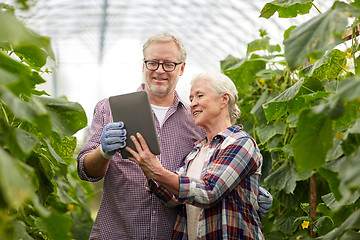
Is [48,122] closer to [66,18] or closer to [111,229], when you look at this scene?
[111,229]

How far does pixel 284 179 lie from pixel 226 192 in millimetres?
1096

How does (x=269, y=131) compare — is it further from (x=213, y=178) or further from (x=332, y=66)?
(x=213, y=178)

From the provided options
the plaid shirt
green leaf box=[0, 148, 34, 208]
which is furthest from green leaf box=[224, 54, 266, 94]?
green leaf box=[0, 148, 34, 208]

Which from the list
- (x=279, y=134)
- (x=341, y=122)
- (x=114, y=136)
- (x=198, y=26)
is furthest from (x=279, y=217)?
(x=198, y=26)

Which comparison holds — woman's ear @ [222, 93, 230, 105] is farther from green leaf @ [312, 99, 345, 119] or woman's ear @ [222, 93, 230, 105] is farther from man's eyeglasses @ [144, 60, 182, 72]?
green leaf @ [312, 99, 345, 119]

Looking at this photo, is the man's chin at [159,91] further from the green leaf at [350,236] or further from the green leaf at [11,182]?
the green leaf at [11,182]

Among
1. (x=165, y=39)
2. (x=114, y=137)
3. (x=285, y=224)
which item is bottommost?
(x=285, y=224)

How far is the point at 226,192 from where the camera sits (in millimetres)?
2025

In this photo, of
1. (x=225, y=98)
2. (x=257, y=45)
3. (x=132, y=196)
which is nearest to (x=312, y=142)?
(x=225, y=98)

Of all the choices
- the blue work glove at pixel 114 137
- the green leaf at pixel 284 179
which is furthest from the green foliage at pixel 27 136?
the green leaf at pixel 284 179

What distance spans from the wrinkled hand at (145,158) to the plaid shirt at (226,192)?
0.10 metres

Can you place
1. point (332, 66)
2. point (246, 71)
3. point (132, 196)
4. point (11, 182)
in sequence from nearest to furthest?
1. point (11, 182)
2. point (332, 66)
3. point (132, 196)
4. point (246, 71)

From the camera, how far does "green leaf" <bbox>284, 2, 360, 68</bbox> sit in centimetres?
99

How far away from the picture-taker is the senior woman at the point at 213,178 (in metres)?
1.99
